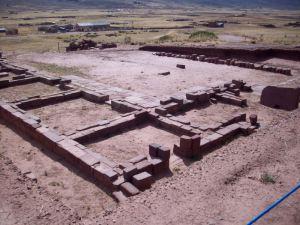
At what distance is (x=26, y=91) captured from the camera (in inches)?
654

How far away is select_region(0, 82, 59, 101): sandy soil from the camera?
15.7 meters

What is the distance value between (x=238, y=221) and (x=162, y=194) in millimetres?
1799

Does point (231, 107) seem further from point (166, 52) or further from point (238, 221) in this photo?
point (166, 52)

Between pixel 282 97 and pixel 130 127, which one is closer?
pixel 130 127

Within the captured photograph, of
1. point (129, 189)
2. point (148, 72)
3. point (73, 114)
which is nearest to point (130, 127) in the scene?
point (73, 114)

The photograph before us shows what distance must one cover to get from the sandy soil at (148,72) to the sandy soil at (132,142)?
4410mm

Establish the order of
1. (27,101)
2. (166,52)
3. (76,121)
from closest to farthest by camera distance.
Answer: (76,121), (27,101), (166,52)

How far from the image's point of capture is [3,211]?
6926mm

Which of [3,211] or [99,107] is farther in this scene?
[99,107]

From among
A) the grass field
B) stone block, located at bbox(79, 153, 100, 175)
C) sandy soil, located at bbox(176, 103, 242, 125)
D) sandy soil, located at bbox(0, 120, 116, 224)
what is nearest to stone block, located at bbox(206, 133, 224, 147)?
sandy soil, located at bbox(176, 103, 242, 125)

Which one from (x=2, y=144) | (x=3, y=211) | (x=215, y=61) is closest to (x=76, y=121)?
(x=2, y=144)

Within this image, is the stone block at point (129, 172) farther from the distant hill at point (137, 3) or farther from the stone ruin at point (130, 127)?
the distant hill at point (137, 3)

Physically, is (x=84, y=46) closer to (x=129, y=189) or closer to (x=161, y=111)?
(x=161, y=111)

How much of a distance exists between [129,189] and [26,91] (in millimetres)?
11339
